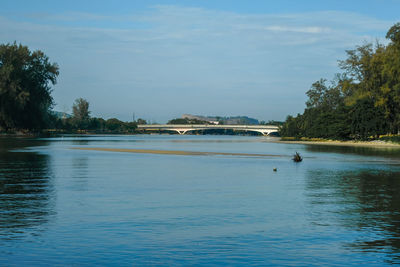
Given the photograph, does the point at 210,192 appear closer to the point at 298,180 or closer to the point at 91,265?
the point at 298,180

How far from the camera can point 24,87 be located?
134500 mm

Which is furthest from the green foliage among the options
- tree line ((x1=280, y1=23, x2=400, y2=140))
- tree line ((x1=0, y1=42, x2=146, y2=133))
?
tree line ((x1=280, y1=23, x2=400, y2=140))

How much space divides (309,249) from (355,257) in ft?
4.69

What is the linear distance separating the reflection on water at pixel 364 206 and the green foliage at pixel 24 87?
342 ft

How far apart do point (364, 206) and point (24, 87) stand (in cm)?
12323

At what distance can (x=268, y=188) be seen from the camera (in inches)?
1266

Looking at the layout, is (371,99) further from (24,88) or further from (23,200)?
(23,200)

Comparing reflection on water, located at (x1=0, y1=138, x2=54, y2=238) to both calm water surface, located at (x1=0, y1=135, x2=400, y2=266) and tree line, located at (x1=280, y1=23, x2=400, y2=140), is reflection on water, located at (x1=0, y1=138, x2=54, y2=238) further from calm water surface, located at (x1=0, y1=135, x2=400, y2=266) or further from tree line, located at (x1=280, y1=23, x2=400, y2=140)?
tree line, located at (x1=280, y1=23, x2=400, y2=140)

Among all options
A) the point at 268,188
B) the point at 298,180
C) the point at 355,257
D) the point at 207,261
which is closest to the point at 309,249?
the point at 355,257

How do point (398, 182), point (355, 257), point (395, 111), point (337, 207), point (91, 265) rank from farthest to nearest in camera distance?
point (395, 111)
point (398, 182)
point (337, 207)
point (355, 257)
point (91, 265)

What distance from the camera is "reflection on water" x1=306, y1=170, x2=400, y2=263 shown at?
1672cm

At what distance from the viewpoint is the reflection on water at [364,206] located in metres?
16.7

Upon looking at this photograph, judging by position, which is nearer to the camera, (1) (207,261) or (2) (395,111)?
(1) (207,261)

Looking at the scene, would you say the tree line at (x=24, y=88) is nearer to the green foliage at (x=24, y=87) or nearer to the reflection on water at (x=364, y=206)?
the green foliage at (x=24, y=87)
